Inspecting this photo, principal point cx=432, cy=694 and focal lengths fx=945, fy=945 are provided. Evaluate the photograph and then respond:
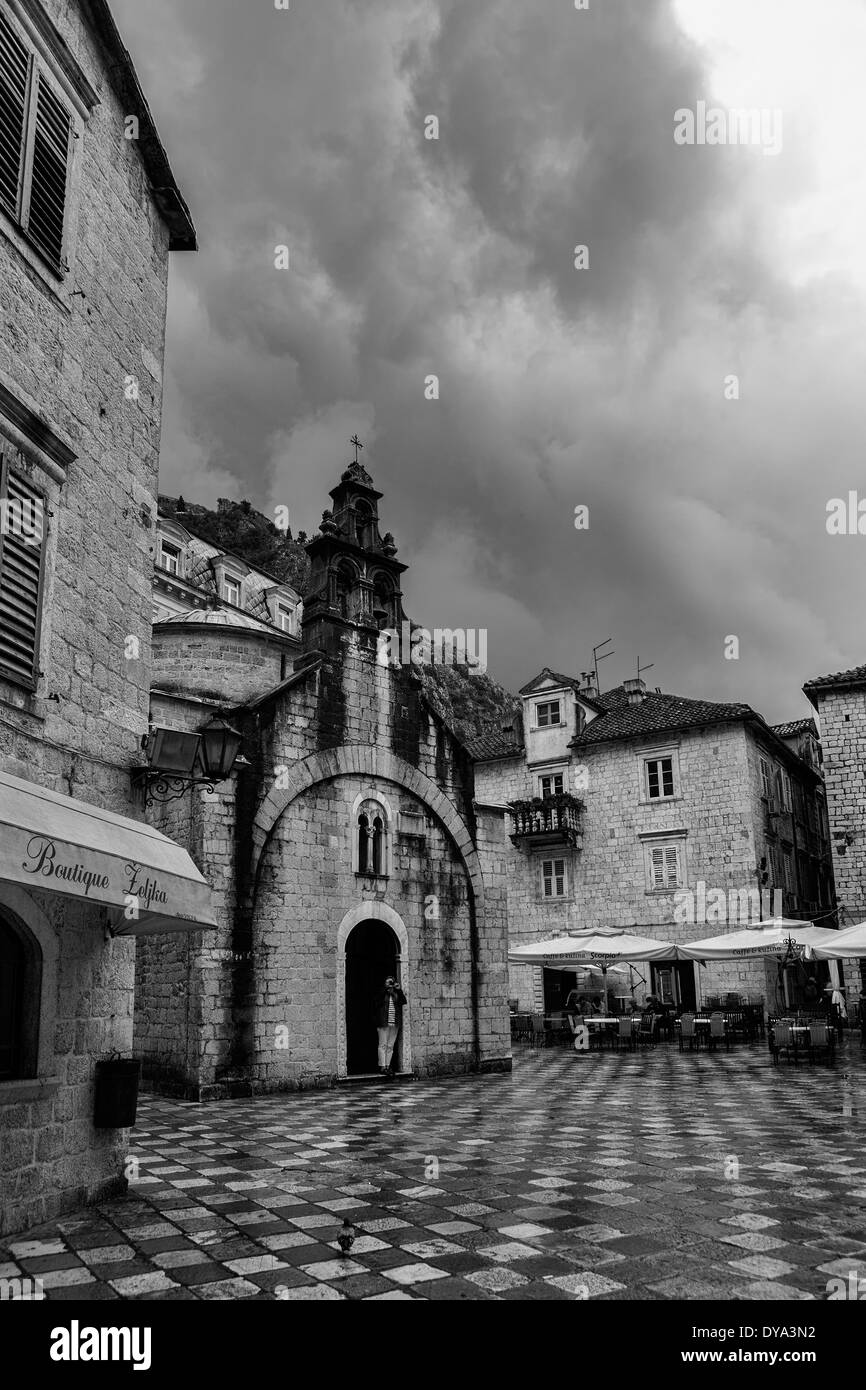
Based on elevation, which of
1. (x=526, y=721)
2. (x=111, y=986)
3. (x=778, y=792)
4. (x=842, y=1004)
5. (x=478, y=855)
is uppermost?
(x=526, y=721)

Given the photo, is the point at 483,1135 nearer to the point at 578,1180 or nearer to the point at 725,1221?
the point at 578,1180

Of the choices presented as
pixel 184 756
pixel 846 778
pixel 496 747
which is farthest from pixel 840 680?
pixel 184 756

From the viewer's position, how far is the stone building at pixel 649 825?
3091cm

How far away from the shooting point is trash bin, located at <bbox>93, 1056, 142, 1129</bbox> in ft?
26.3

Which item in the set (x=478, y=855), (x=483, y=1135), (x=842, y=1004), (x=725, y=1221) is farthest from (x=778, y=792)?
(x=725, y=1221)

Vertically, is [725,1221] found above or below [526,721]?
below

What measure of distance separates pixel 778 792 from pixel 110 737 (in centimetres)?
3061

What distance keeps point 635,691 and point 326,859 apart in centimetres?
2229

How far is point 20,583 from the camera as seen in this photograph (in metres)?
7.55

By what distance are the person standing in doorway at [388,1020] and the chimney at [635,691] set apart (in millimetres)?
20417

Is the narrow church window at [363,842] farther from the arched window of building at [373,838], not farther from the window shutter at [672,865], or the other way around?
the window shutter at [672,865]

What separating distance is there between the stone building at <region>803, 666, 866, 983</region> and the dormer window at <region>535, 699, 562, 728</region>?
8.86 m
